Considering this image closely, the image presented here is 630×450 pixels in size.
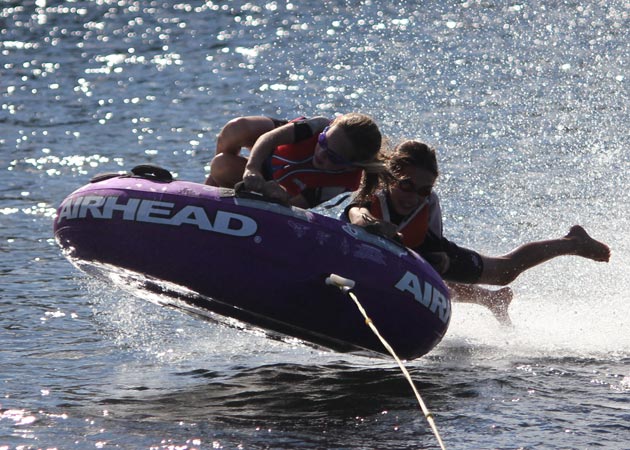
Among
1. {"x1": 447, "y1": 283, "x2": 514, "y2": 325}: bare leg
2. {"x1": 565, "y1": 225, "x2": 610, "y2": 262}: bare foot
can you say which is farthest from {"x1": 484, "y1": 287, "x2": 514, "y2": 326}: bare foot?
{"x1": 565, "y1": 225, "x2": 610, "y2": 262}: bare foot

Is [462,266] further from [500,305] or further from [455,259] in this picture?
[500,305]

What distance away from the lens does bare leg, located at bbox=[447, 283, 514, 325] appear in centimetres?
820

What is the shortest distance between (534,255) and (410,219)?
112cm

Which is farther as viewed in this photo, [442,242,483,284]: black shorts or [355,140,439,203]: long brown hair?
[442,242,483,284]: black shorts

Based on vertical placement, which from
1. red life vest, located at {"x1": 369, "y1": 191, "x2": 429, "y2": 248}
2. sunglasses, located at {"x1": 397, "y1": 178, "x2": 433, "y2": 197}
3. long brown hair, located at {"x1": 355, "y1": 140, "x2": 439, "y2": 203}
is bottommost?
red life vest, located at {"x1": 369, "y1": 191, "x2": 429, "y2": 248}

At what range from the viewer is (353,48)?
21438 mm

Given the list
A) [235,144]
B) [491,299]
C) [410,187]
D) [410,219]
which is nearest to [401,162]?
[410,187]

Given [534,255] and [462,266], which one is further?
[534,255]

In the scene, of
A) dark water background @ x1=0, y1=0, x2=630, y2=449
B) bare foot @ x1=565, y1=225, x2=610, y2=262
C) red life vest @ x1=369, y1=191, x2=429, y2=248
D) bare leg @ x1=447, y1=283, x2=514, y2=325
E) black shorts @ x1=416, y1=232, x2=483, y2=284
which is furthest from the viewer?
bare leg @ x1=447, y1=283, x2=514, y2=325

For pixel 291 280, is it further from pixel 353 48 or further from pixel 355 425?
pixel 353 48

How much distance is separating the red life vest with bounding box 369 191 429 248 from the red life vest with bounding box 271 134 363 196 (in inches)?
6.8

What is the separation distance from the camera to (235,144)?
7.04m

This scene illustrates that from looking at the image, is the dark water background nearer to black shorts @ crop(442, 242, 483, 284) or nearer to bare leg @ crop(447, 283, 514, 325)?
bare leg @ crop(447, 283, 514, 325)

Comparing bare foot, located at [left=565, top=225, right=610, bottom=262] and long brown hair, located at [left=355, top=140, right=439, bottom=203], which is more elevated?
long brown hair, located at [left=355, top=140, right=439, bottom=203]
